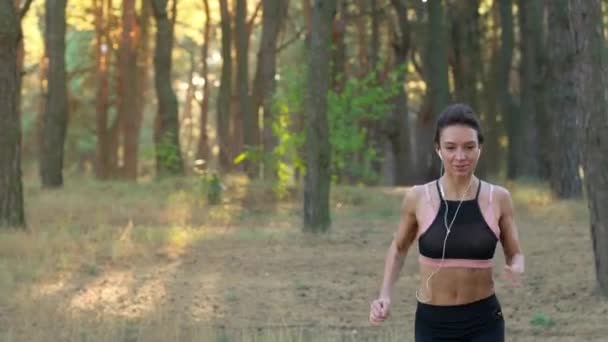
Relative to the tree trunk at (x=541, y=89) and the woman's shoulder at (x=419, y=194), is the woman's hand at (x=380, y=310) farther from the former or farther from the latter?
the tree trunk at (x=541, y=89)

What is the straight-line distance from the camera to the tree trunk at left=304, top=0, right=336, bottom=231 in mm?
16844

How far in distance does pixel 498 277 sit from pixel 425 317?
8.29m

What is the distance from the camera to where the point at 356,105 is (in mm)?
25594

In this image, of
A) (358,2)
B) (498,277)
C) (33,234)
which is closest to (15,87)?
(33,234)

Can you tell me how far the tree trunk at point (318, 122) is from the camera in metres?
16.8

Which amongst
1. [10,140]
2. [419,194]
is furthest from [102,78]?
[419,194]

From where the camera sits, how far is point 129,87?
33.0m

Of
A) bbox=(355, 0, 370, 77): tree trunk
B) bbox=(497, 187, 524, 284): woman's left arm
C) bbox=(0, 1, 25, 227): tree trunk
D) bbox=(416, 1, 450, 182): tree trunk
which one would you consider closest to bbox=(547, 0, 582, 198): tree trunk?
bbox=(416, 1, 450, 182): tree trunk

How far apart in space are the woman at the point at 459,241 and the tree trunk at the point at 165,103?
2289 centimetres

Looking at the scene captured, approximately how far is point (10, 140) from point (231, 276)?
4.68m

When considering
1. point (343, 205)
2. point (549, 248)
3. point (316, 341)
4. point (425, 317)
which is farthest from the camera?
point (343, 205)

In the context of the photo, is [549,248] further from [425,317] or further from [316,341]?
[425,317]

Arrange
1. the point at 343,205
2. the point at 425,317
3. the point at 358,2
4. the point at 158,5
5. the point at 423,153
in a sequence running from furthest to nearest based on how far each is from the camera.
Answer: the point at 358,2 → the point at 423,153 → the point at 158,5 → the point at 343,205 → the point at 425,317

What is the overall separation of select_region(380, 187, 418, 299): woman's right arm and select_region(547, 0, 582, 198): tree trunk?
17.0 meters
